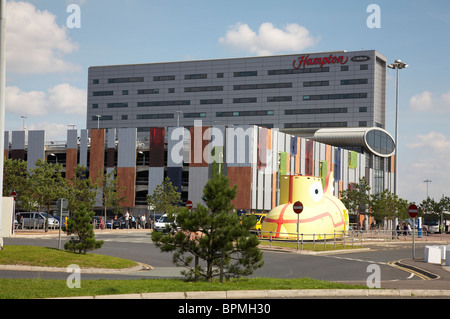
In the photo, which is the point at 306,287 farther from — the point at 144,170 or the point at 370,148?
the point at 370,148

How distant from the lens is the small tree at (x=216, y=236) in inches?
604

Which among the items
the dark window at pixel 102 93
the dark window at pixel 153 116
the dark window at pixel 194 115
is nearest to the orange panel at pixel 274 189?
the dark window at pixel 194 115

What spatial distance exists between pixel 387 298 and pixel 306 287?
195 cm

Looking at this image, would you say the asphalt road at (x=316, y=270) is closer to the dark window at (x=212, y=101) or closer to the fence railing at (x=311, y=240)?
the fence railing at (x=311, y=240)

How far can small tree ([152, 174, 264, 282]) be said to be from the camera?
15336mm

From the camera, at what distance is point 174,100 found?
129m

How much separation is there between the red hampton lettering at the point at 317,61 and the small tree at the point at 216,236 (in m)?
106

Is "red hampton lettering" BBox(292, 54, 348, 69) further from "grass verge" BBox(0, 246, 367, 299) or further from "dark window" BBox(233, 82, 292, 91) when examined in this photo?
"grass verge" BBox(0, 246, 367, 299)

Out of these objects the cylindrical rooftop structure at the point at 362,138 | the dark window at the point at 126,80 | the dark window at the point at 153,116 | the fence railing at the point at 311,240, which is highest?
the dark window at the point at 126,80

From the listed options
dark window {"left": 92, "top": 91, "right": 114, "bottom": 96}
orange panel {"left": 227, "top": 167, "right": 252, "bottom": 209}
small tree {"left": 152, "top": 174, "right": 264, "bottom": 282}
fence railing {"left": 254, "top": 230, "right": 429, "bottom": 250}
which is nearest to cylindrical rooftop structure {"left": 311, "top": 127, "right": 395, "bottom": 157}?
orange panel {"left": 227, "top": 167, "right": 252, "bottom": 209}

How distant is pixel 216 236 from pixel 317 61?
108 m

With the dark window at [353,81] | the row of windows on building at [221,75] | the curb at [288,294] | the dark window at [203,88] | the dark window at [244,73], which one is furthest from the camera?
the dark window at [203,88]

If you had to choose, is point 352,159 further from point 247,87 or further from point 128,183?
point 128,183

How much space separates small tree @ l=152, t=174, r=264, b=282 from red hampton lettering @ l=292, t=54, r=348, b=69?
10617cm
